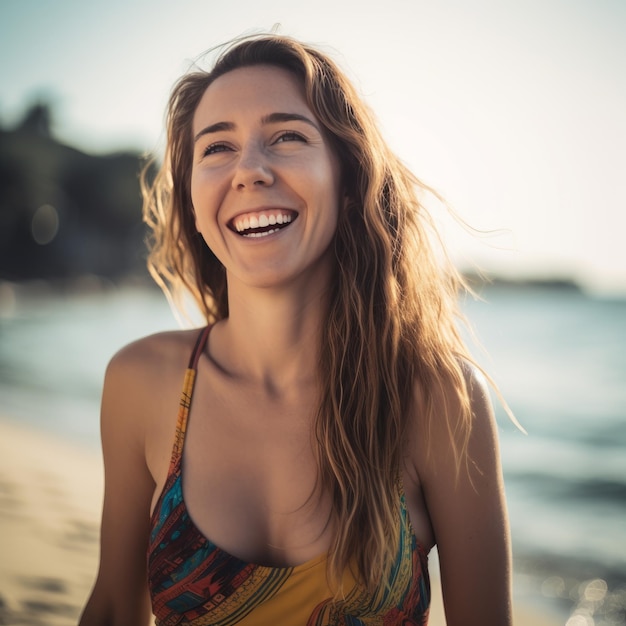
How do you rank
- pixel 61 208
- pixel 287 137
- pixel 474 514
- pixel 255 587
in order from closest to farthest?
pixel 255 587 < pixel 474 514 < pixel 287 137 < pixel 61 208

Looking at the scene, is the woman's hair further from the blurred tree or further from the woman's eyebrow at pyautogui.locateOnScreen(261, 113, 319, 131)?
the blurred tree

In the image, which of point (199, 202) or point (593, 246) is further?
point (593, 246)

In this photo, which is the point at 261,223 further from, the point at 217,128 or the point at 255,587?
the point at 255,587

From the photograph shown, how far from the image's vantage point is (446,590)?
2059 mm

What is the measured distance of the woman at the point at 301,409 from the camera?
1.90 meters

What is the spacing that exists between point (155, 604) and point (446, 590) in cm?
88

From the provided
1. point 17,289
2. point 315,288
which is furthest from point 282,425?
point 17,289

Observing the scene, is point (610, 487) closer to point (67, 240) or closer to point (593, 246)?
point (593, 246)

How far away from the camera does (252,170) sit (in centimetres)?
199

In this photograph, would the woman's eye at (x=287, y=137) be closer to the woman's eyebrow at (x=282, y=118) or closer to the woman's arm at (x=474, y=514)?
the woman's eyebrow at (x=282, y=118)

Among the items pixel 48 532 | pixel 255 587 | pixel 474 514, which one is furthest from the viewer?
pixel 48 532

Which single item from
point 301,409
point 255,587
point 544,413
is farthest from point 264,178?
point 544,413

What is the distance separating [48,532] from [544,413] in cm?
792

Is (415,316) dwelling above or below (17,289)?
below
